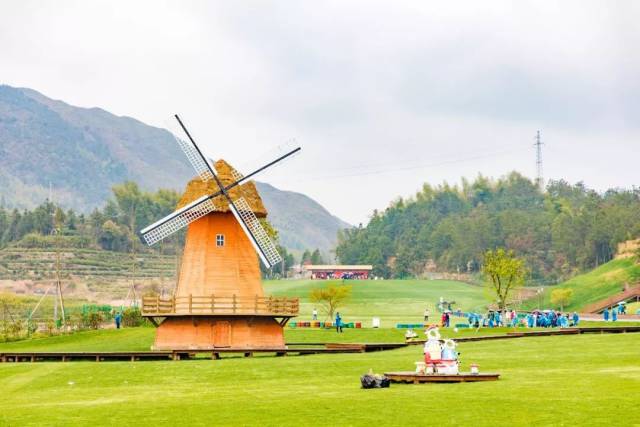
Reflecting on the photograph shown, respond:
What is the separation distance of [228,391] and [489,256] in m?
58.1

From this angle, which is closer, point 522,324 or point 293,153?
point 293,153

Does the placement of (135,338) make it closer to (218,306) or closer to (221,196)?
(218,306)

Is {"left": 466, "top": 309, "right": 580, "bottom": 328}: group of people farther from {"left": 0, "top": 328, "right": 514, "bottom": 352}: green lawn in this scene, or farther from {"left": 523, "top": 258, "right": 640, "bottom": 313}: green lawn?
{"left": 523, "top": 258, "right": 640, "bottom": 313}: green lawn

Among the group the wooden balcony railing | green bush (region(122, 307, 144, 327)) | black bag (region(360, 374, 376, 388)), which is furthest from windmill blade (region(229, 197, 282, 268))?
black bag (region(360, 374, 376, 388))

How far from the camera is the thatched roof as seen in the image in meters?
61.0

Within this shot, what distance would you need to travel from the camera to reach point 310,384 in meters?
34.6

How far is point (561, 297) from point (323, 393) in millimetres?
94018

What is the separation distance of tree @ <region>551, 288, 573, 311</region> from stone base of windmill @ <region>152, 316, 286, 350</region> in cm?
6688

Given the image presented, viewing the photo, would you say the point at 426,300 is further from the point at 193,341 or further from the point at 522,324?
the point at 193,341

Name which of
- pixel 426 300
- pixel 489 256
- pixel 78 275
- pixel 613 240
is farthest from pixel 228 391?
pixel 78 275

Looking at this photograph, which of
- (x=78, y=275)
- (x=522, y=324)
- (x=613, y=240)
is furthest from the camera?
(x=78, y=275)

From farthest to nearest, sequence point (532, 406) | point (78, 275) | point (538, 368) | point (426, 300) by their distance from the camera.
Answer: point (78, 275)
point (426, 300)
point (538, 368)
point (532, 406)

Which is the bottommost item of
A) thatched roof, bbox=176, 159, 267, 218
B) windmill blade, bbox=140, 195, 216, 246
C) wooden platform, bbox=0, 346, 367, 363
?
wooden platform, bbox=0, 346, 367, 363

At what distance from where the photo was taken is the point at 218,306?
194ft
